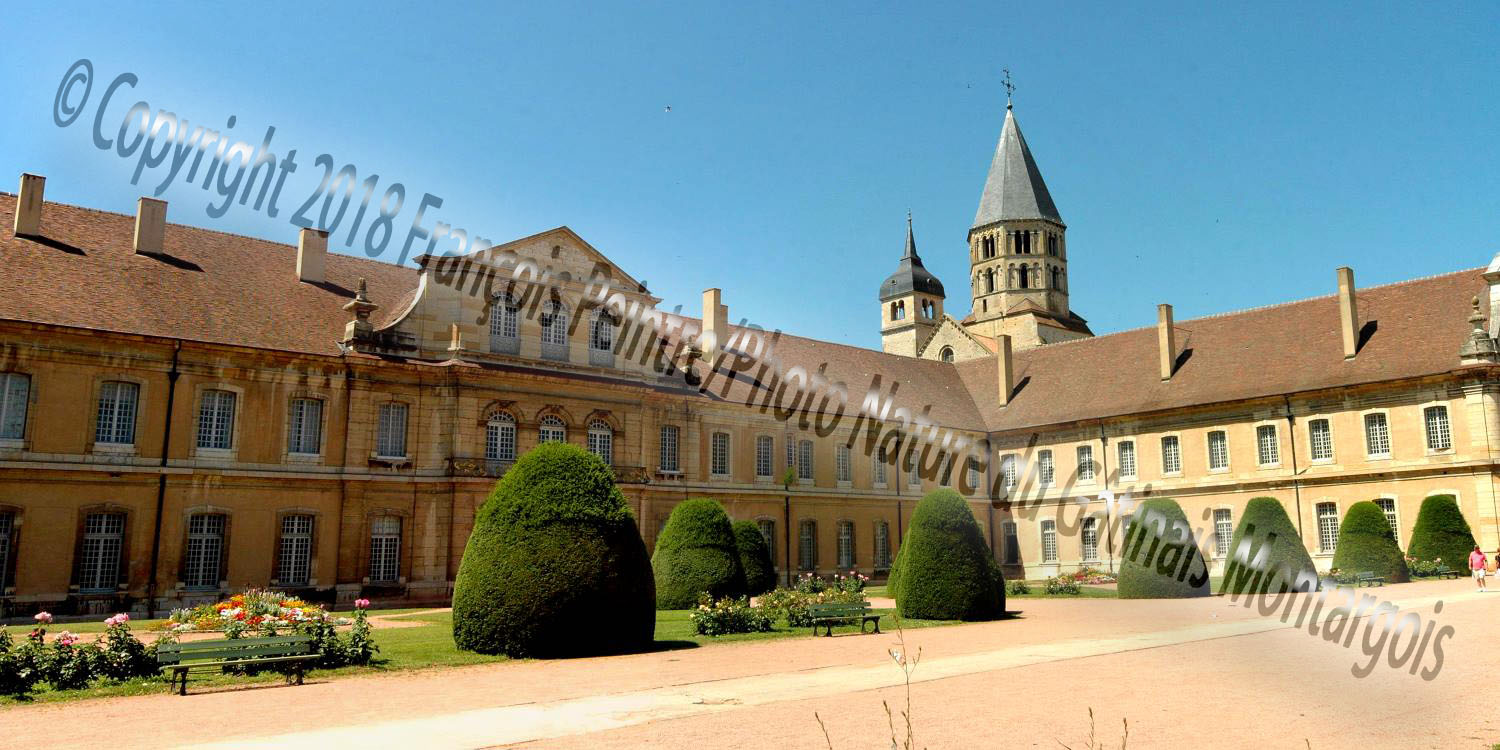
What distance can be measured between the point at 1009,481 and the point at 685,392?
14.8m

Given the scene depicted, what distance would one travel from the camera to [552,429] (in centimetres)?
2795

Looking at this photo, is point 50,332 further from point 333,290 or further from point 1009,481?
point 1009,481

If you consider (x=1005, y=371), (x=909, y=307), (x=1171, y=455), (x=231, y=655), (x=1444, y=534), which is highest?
(x=909, y=307)

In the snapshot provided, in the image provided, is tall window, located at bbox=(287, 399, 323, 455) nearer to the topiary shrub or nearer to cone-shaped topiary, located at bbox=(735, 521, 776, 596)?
cone-shaped topiary, located at bbox=(735, 521, 776, 596)

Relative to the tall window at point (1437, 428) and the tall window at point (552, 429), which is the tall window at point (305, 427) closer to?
the tall window at point (552, 429)

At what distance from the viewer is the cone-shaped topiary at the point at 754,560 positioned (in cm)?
2353

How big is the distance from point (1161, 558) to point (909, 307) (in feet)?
146

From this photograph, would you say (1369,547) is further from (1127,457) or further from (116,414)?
(116,414)

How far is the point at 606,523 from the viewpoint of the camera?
1428 cm

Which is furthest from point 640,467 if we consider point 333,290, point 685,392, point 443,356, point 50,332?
point 50,332

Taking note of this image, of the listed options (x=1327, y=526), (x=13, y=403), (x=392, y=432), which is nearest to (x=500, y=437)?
(x=392, y=432)

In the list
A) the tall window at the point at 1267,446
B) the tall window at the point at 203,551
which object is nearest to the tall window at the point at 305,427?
the tall window at the point at 203,551

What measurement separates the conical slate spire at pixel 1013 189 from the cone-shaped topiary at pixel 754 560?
44250 mm

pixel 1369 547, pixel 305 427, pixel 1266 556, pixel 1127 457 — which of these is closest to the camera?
pixel 305 427
